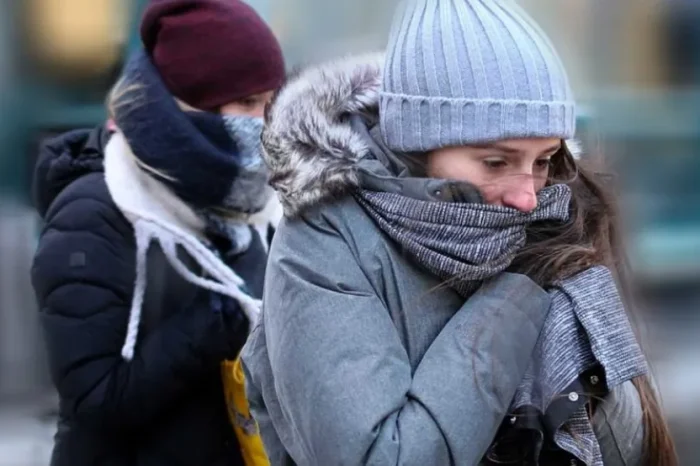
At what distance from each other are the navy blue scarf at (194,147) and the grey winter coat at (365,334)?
634mm

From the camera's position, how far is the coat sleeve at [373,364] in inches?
47.4

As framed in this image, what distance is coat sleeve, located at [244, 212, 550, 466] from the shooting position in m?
1.21

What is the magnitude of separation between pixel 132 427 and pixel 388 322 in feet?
2.79

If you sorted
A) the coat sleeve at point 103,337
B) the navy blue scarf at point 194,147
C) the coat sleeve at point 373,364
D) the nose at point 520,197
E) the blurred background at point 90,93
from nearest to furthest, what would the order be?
the coat sleeve at point 373,364 < the nose at point 520,197 < the coat sleeve at point 103,337 < the navy blue scarf at point 194,147 < the blurred background at point 90,93

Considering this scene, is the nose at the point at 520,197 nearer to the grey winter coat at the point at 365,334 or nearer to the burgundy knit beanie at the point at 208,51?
the grey winter coat at the point at 365,334

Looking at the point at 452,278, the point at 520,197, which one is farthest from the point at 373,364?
the point at 520,197

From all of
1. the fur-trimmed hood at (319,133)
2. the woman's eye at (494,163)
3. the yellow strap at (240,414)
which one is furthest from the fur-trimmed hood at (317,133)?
the yellow strap at (240,414)

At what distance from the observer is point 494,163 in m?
1.32

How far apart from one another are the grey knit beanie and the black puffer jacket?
758mm

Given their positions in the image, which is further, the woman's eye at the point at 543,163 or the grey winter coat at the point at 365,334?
the woman's eye at the point at 543,163

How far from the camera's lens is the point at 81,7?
4.03m

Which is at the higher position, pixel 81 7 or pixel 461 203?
pixel 461 203

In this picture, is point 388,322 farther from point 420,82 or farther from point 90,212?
point 90,212

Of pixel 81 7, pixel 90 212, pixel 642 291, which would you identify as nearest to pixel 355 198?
pixel 642 291
